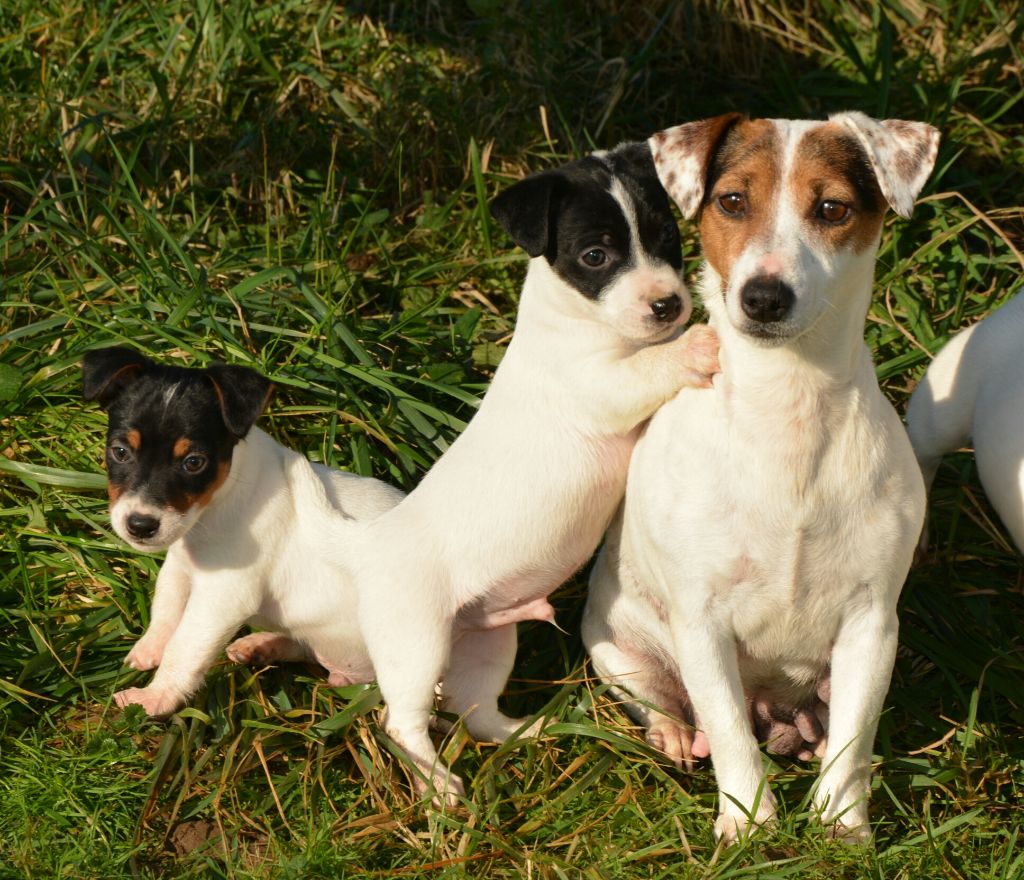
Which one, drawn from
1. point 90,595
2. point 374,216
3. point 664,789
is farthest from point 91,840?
point 374,216

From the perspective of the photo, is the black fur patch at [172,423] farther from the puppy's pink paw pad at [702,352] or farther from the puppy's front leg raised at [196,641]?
the puppy's pink paw pad at [702,352]

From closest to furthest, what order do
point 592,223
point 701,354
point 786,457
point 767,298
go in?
point 767,298 → point 786,457 → point 701,354 → point 592,223

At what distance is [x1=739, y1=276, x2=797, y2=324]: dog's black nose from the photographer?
383cm

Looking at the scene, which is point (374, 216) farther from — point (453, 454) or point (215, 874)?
point (215, 874)

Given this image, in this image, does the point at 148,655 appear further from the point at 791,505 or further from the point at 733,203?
the point at 733,203

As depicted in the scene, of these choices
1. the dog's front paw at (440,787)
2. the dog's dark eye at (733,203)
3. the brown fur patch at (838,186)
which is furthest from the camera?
the dog's front paw at (440,787)

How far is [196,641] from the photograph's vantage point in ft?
16.6

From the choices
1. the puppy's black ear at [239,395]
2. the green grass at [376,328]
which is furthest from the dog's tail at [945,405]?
the puppy's black ear at [239,395]

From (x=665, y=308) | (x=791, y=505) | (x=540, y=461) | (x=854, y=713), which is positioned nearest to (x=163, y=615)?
(x=540, y=461)

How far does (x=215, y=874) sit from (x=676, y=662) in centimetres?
174

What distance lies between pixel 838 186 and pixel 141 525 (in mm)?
2604

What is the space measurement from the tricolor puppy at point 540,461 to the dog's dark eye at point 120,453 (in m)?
0.91

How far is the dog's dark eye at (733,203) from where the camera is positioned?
4074mm

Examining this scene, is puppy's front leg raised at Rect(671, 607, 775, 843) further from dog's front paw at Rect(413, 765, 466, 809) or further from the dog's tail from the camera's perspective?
the dog's tail
